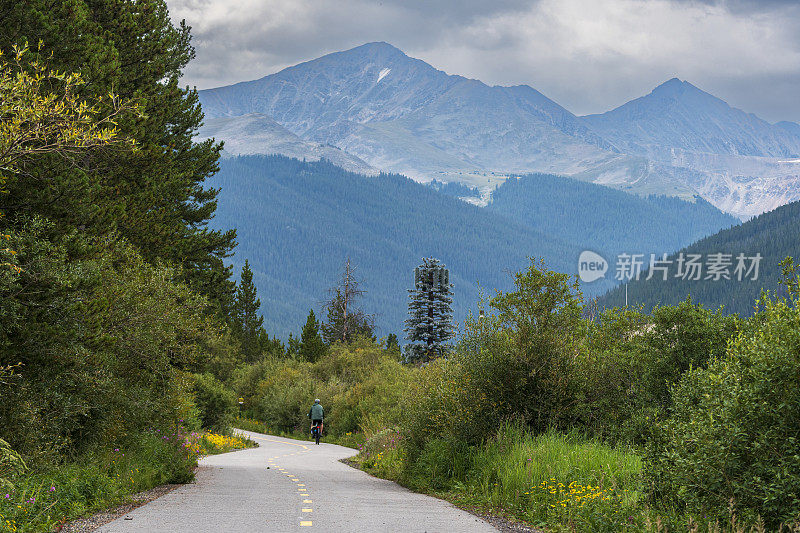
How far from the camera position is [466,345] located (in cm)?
1614

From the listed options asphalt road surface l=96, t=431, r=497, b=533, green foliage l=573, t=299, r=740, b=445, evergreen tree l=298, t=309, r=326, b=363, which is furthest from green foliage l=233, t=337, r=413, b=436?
green foliage l=573, t=299, r=740, b=445

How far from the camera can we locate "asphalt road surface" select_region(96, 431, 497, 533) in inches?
395

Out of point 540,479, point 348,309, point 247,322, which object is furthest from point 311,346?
point 540,479

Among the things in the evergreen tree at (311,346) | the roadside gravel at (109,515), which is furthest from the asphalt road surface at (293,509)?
the evergreen tree at (311,346)

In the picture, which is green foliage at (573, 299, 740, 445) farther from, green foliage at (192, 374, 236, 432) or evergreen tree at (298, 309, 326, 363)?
evergreen tree at (298, 309, 326, 363)

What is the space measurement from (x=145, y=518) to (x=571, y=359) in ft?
27.7

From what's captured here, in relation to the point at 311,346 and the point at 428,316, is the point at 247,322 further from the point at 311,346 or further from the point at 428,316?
the point at 428,316

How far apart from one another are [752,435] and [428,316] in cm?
5339

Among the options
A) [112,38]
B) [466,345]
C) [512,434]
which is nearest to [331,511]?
[512,434]

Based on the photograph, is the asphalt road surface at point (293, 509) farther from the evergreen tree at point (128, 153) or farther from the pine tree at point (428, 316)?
the pine tree at point (428, 316)

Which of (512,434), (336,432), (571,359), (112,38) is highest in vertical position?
(112,38)

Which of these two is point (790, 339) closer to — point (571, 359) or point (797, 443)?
point (797, 443)

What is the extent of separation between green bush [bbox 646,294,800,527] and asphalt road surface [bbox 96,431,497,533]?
3.15 metres

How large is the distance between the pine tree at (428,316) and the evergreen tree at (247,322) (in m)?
31.8
